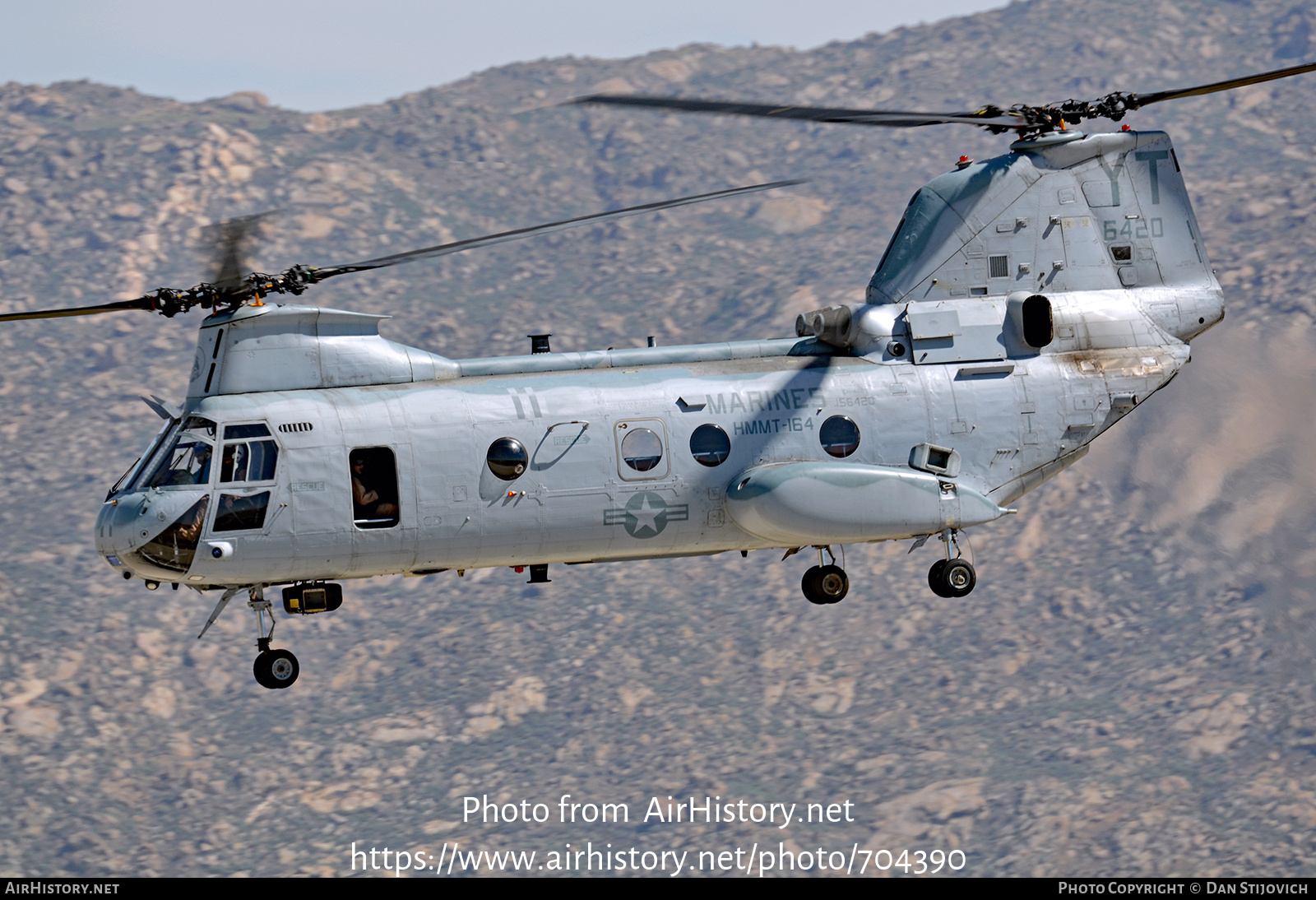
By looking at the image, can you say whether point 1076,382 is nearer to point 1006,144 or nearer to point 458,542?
point 1006,144

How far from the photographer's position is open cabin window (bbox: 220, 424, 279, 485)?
32.7 metres

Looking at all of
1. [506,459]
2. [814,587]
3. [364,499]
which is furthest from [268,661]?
[814,587]

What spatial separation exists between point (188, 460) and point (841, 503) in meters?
12.0

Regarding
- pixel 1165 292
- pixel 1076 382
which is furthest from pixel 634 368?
pixel 1165 292

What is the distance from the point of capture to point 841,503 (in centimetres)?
3409

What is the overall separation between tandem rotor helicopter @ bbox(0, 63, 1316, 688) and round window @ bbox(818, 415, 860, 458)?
4 cm

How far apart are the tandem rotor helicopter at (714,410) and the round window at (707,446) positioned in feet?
0.16

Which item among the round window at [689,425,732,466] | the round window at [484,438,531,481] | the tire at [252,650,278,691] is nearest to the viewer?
the tire at [252,650,278,691]

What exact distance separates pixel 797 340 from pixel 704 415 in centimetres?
307

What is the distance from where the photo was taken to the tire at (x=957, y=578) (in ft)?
116

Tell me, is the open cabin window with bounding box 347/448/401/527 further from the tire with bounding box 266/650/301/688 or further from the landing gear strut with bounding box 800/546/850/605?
the landing gear strut with bounding box 800/546/850/605

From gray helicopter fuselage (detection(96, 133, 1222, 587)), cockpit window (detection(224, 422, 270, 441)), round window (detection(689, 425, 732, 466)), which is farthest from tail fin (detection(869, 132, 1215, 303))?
cockpit window (detection(224, 422, 270, 441))

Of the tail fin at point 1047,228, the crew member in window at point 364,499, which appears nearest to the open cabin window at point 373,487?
the crew member in window at point 364,499
